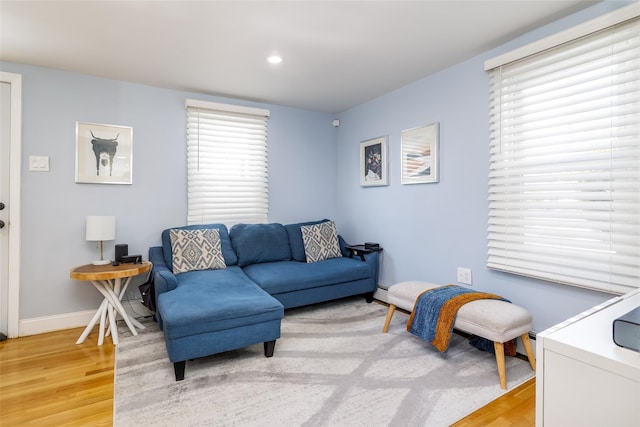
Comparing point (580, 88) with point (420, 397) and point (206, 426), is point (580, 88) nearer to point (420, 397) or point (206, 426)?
point (420, 397)

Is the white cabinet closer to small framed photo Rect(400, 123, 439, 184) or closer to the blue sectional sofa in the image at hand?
the blue sectional sofa

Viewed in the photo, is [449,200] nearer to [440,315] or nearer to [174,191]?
[440,315]

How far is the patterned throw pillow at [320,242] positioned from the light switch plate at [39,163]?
8.36 feet

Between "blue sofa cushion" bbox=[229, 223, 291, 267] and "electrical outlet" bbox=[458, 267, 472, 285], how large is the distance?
1.85m

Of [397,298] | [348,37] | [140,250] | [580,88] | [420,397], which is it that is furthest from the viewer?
[140,250]

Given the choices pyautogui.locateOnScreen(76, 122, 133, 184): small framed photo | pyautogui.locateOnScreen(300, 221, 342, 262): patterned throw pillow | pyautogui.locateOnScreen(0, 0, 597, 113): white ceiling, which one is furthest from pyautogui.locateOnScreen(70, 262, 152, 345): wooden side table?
pyautogui.locateOnScreen(0, 0, 597, 113): white ceiling

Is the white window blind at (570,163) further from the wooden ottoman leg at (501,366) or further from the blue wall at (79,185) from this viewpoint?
the blue wall at (79,185)

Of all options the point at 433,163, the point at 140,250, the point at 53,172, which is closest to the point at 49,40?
the point at 53,172

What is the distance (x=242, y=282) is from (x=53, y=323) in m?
1.82

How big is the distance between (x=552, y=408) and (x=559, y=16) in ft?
7.97

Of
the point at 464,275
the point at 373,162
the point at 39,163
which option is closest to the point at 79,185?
the point at 39,163

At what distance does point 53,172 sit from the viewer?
2.92 metres

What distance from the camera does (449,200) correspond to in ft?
9.68

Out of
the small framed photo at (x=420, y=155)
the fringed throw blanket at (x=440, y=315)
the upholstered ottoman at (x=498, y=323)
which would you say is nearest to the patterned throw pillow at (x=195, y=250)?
the fringed throw blanket at (x=440, y=315)
